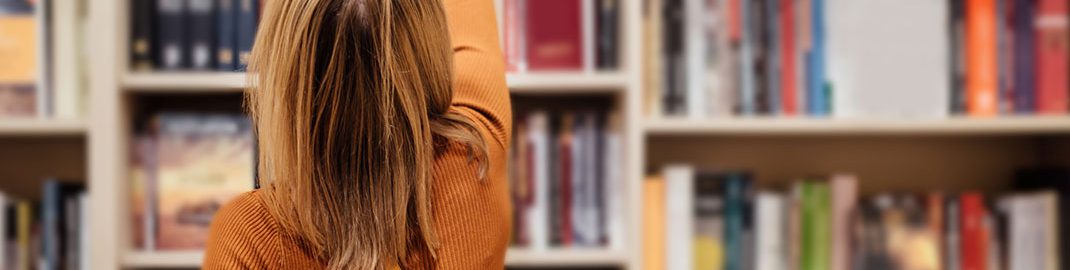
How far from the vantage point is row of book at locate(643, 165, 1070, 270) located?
1.26m

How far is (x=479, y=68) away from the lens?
0.66 metres

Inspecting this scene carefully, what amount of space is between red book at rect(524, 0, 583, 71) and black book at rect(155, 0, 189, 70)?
48 centimetres

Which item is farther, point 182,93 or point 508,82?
point 182,93

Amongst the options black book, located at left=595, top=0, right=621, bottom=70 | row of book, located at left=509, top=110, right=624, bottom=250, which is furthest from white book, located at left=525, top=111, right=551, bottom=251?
black book, located at left=595, top=0, right=621, bottom=70

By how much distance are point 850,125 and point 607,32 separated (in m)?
0.38

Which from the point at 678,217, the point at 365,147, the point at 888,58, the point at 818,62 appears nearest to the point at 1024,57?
the point at 888,58

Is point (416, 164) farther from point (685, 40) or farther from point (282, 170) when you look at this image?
point (685, 40)

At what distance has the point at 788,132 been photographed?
1.24 meters

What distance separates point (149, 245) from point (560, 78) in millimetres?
636

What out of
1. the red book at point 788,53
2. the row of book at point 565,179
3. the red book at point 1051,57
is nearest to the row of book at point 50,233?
the row of book at point 565,179

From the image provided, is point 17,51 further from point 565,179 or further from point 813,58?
point 813,58

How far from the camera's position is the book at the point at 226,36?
1.20 m

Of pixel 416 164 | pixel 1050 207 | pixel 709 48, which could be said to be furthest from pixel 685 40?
pixel 416 164

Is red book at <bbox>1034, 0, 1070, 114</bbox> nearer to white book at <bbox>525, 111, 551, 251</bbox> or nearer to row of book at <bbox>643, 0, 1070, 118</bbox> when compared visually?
row of book at <bbox>643, 0, 1070, 118</bbox>
